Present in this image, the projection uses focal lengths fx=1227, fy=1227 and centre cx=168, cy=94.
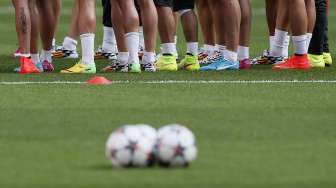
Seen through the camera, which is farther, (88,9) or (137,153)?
(88,9)

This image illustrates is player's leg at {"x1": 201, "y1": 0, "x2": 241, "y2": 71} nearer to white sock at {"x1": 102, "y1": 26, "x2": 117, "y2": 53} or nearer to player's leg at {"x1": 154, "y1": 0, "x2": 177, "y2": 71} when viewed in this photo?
player's leg at {"x1": 154, "y1": 0, "x2": 177, "y2": 71}

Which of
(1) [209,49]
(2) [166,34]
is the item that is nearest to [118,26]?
(2) [166,34]

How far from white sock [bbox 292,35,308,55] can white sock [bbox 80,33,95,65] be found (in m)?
2.61

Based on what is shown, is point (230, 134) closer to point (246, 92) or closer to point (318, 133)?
point (318, 133)

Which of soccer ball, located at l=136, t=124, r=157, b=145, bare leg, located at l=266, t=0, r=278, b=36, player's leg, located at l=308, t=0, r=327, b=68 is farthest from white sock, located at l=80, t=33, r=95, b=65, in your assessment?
soccer ball, located at l=136, t=124, r=157, b=145

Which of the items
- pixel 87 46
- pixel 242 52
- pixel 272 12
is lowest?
pixel 242 52

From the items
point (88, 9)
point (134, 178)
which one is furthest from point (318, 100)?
point (134, 178)

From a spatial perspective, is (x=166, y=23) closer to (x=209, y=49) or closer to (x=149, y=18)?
(x=149, y=18)

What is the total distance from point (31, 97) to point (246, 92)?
7.42 ft

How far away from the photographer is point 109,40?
17.8m

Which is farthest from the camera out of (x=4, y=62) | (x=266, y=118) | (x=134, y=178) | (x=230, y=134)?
(x=4, y=62)

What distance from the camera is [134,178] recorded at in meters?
7.63

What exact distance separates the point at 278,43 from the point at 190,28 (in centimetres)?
Result: 128

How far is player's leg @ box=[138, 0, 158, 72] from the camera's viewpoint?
1490cm
